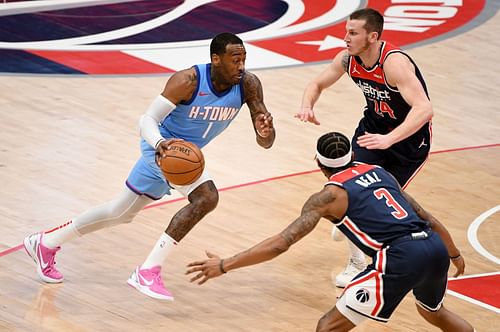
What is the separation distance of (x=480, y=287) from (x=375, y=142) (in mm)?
1670

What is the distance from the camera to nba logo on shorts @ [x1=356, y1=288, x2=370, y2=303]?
286 inches

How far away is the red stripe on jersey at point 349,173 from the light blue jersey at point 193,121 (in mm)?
1580

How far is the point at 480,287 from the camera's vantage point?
9.25 metres

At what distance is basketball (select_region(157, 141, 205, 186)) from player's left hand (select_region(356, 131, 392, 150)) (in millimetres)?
1148

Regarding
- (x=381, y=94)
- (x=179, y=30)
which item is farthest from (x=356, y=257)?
(x=179, y=30)

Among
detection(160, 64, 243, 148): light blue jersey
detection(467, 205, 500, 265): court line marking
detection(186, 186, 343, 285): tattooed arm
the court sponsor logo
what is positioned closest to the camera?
detection(186, 186, 343, 285): tattooed arm

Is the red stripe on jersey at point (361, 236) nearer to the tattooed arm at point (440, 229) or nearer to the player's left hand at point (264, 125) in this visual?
the tattooed arm at point (440, 229)

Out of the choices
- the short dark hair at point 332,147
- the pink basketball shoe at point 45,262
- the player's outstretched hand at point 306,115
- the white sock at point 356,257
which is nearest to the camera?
the short dark hair at point 332,147

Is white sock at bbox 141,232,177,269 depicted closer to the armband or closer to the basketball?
the basketball

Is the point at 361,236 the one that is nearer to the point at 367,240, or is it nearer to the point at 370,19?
the point at 367,240

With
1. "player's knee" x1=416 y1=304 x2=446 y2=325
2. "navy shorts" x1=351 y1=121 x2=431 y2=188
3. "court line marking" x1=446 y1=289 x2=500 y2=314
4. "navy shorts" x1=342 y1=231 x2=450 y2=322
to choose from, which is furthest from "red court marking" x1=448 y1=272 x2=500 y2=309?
"navy shorts" x1=342 y1=231 x2=450 y2=322

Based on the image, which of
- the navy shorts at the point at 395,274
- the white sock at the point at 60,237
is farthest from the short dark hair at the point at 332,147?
the white sock at the point at 60,237

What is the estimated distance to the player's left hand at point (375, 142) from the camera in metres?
8.38

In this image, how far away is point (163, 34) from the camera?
1591 centimetres
